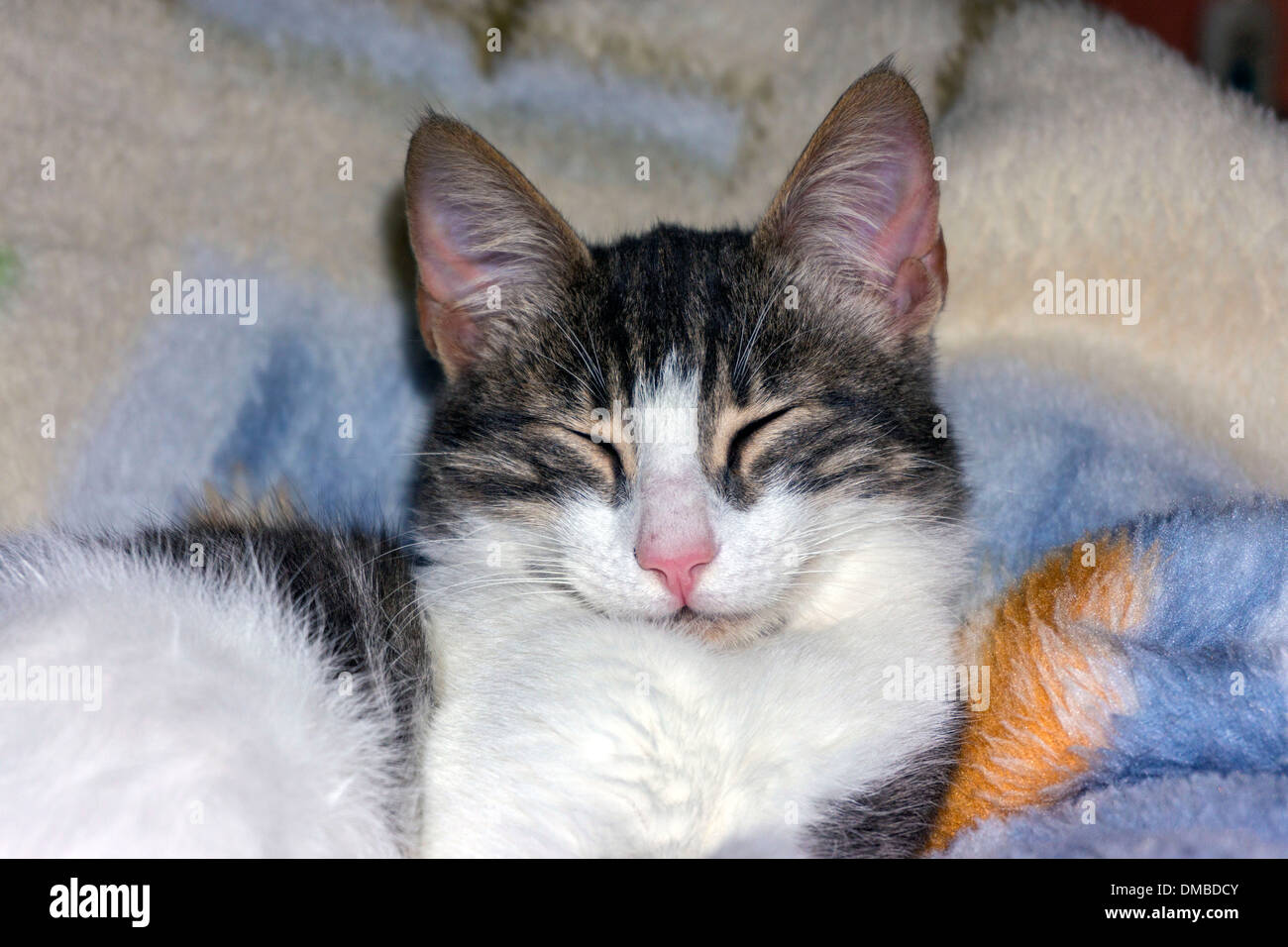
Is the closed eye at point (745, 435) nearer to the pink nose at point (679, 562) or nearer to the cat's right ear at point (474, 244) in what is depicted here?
the pink nose at point (679, 562)

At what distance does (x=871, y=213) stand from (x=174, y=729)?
3.15ft

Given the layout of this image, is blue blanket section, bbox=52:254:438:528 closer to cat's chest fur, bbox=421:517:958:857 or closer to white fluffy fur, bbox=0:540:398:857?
white fluffy fur, bbox=0:540:398:857

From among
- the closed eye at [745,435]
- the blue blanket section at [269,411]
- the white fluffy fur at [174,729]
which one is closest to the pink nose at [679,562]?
the closed eye at [745,435]

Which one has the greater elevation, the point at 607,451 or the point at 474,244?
the point at 474,244

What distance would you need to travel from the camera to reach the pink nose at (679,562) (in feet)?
3.61

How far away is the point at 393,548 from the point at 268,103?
2.91ft

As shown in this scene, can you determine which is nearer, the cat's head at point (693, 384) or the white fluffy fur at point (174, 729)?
the white fluffy fur at point (174, 729)

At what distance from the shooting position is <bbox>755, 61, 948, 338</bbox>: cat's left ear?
1.27 m

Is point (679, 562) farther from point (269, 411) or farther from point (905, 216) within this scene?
point (269, 411)

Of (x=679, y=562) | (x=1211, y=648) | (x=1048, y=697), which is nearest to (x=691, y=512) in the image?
(x=679, y=562)

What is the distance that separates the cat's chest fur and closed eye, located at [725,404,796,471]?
0.19 metres

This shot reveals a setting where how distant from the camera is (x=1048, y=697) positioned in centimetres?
123

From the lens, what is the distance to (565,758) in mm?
1122
